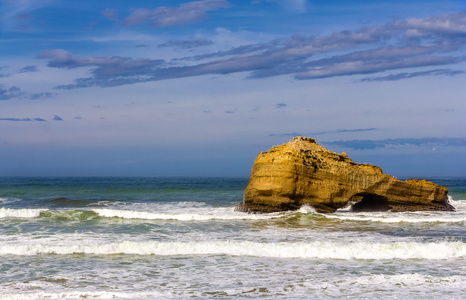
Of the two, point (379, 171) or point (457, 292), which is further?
point (379, 171)

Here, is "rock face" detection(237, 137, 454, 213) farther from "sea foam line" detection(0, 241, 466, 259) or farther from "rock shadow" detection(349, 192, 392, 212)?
"sea foam line" detection(0, 241, 466, 259)

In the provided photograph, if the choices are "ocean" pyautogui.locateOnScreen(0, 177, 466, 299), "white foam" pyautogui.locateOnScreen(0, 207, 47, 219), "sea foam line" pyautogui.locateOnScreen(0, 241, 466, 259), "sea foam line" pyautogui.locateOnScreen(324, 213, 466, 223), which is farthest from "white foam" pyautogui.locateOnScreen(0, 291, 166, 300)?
"white foam" pyautogui.locateOnScreen(0, 207, 47, 219)

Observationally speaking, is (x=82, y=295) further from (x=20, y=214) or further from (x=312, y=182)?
(x=20, y=214)

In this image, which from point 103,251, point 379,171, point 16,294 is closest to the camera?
point 16,294

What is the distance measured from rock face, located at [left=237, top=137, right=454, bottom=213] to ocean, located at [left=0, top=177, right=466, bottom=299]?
73 cm

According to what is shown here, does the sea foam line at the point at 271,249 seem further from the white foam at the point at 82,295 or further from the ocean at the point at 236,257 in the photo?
the white foam at the point at 82,295

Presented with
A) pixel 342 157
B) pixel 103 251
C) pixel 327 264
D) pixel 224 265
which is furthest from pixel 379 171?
pixel 103 251

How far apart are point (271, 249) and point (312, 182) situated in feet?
21.3

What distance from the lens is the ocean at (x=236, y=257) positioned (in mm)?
9156

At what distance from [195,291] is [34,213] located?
43.2 ft

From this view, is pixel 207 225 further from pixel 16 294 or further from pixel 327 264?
pixel 16 294

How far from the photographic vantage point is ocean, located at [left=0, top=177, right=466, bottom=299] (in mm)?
9156

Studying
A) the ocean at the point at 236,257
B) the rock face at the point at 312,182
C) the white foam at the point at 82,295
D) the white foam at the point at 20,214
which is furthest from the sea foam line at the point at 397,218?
the white foam at the point at 20,214

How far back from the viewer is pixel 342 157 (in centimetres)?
1956
